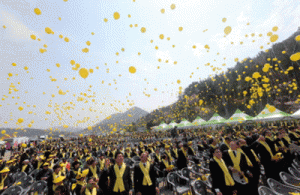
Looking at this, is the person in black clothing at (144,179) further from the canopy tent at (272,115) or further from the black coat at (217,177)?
the canopy tent at (272,115)

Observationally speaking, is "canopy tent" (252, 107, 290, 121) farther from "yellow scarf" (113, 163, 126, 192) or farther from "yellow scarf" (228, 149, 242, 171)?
"yellow scarf" (113, 163, 126, 192)

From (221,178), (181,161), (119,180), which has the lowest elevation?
(181,161)

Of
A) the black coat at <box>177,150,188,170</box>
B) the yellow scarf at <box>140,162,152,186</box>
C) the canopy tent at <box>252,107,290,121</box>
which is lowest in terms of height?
the black coat at <box>177,150,188,170</box>

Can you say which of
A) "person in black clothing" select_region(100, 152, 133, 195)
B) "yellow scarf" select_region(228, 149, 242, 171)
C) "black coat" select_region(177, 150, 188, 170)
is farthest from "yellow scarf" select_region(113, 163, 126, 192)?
"black coat" select_region(177, 150, 188, 170)

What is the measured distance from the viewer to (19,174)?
629 cm

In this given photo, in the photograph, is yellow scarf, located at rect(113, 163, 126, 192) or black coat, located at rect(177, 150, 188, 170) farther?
black coat, located at rect(177, 150, 188, 170)

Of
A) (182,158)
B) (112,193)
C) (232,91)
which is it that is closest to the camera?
(112,193)

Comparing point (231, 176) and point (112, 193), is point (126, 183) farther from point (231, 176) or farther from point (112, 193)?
point (231, 176)

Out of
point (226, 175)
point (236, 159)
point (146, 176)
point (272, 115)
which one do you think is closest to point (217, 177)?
point (226, 175)

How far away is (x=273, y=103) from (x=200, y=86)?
31442 millimetres

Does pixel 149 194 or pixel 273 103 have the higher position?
pixel 273 103

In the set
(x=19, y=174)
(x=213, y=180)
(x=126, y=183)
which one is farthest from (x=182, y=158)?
(x=19, y=174)

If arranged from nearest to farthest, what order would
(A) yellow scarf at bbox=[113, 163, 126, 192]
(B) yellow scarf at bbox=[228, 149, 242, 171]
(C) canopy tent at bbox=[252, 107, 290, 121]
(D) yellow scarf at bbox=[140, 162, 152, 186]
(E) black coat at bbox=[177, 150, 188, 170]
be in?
(A) yellow scarf at bbox=[113, 163, 126, 192]
(D) yellow scarf at bbox=[140, 162, 152, 186]
(B) yellow scarf at bbox=[228, 149, 242, 171]
(E) black coat at bbox=[177, 150, 188, 170]
(C) canopy tent at bbox=[252, 107, 290, 121]

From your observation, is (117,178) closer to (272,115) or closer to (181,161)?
(181,161)
